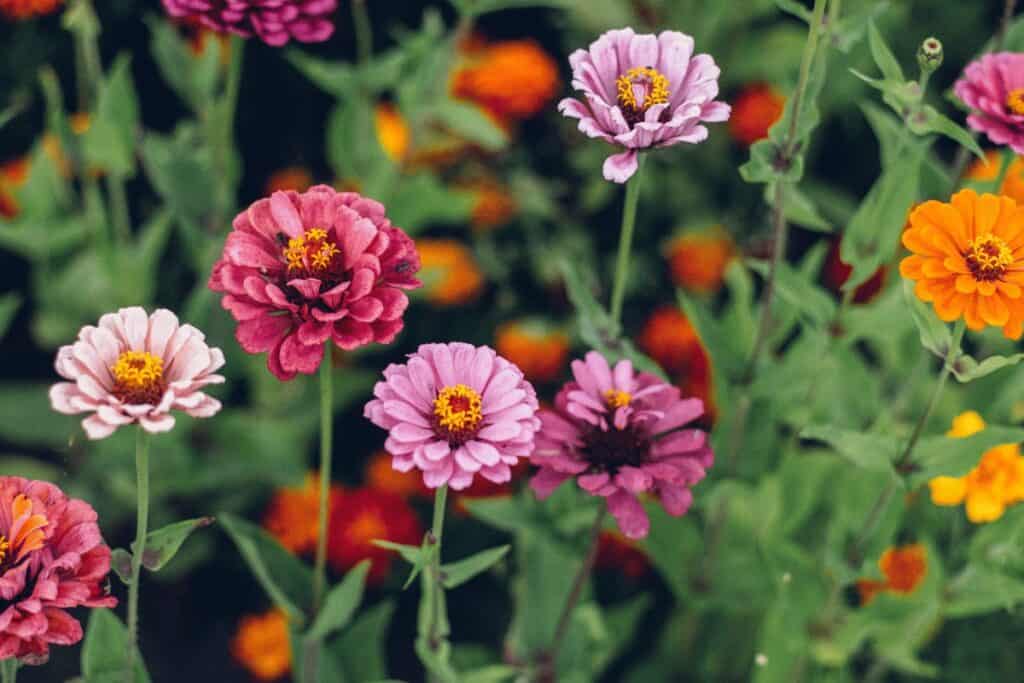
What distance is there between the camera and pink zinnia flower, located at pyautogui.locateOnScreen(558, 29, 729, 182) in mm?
855

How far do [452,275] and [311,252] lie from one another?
2.94ft

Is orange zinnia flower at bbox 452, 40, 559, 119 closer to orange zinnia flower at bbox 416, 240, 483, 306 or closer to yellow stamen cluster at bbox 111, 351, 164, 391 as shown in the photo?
orange zinnia flower at bbox 416, 240, 483, 306

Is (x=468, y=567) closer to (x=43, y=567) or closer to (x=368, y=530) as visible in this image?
(x=43, y=567)

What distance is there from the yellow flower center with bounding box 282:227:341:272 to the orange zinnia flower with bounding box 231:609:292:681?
0.67 meters

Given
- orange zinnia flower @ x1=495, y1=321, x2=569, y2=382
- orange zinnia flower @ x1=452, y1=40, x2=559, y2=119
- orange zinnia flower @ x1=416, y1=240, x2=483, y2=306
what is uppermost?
orange zinnia flower @ x1=452, y1=40, x2=559, y2=119

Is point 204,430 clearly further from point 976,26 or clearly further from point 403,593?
point 976,26

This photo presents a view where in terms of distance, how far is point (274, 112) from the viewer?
188cm

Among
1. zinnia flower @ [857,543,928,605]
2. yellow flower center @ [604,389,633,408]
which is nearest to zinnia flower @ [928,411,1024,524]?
zinnia flower @ [857,543,928,605]

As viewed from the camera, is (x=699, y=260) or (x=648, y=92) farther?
(x=699, y=260)

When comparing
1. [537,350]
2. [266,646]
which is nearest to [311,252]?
[266,646]

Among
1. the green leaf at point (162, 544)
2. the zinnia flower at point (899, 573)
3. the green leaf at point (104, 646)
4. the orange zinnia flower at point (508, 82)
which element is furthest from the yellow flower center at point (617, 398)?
the orange zinnia flower at point (508, 82)

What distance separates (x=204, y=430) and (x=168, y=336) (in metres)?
0.76

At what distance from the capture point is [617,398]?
0.93 metres

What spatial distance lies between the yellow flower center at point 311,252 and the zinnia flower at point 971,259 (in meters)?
0.42
